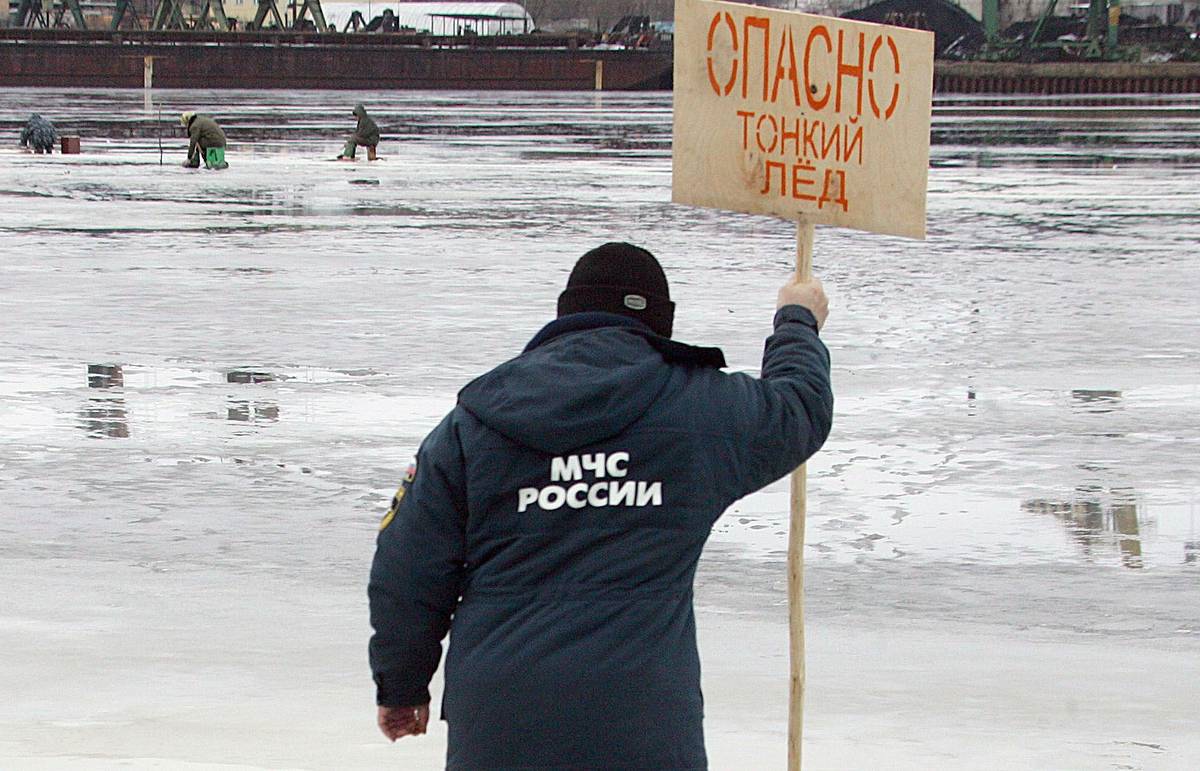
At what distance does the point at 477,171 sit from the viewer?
2834 centimetres

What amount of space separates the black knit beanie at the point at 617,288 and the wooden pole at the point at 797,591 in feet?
2.27

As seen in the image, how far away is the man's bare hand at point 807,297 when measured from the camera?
11.8ft

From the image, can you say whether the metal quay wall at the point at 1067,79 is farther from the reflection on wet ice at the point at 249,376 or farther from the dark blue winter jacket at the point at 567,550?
the dark blue winter jacket at the point at 567,550

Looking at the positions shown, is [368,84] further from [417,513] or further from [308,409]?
[417,513]

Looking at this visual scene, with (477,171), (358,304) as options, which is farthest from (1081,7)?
(358,304)

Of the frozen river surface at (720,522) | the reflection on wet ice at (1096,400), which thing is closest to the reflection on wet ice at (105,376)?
the frozen river surface at (720,522)

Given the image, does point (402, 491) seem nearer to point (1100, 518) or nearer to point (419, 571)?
point (419, 571)

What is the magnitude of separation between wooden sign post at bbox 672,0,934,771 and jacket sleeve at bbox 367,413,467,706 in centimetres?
110

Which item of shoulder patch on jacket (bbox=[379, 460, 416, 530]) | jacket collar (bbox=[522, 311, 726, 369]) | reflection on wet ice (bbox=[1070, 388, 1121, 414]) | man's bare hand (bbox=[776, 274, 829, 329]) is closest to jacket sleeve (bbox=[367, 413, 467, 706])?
shoulder patch on jacket (bbox=[379, 460, 416, 530])

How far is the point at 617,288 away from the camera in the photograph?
3189 millimetres

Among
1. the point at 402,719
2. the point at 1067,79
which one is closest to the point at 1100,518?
the point at 402,719

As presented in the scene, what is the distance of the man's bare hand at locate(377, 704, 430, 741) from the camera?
127 inches

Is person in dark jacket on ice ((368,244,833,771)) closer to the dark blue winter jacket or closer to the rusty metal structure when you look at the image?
the dark blue winter jacket

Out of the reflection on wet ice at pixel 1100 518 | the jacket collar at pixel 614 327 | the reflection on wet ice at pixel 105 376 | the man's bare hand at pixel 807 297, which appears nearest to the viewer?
the jacket collar at pixel 614 327
